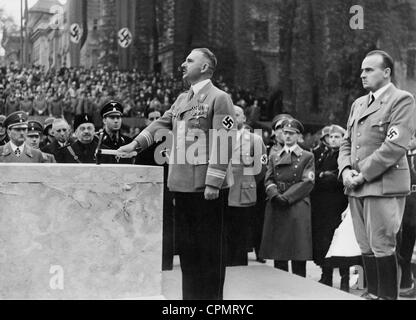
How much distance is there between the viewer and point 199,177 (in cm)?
393

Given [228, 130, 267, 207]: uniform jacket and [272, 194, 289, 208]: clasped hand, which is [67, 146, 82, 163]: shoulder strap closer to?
[228, 130, 267, 207]: uniform jacket

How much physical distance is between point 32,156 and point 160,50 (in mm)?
8113

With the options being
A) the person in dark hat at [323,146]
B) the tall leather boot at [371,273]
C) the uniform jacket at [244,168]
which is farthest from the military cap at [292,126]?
the tall leather boot at [371,273]

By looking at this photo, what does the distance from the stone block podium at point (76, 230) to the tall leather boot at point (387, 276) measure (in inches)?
58.4

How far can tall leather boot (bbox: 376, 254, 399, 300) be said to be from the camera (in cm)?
408

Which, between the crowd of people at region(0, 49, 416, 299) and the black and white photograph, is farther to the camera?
the crowd of people at region(0, 49, 416, 299)

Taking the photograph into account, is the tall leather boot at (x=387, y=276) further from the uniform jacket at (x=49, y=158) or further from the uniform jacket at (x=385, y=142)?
the uniform jacket at (x=49, y=158)

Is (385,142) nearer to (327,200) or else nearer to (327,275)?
(327,275)

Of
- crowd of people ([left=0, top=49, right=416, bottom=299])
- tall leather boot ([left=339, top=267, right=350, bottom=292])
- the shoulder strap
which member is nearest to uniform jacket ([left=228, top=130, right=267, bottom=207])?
crowd of people ([left=0, top=49, right=416, bottom=299])

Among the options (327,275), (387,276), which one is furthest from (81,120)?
(387,276)

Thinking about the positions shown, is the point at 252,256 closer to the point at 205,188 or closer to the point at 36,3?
the point at 205,188

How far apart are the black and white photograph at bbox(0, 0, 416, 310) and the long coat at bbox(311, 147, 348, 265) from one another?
1 cm

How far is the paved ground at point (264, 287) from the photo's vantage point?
4.55 m
